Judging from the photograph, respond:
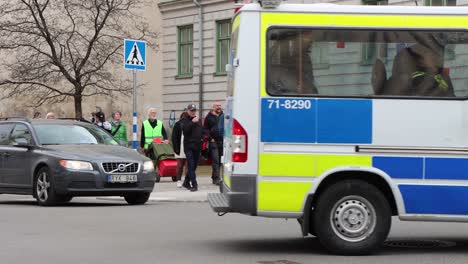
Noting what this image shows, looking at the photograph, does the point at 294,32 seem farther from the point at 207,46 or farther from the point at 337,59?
the point at 207,46

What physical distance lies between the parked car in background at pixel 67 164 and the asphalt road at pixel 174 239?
468mm

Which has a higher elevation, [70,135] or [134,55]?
[134,55]

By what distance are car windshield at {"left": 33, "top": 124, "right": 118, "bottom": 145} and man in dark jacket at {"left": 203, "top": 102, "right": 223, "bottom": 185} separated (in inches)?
161

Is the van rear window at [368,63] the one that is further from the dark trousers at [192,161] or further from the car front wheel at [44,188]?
the dark trousers at [192,161]

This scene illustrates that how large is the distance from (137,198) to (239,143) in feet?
24.0

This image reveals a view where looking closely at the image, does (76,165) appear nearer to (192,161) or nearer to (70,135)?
(70,135)

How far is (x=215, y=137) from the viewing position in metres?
21.2

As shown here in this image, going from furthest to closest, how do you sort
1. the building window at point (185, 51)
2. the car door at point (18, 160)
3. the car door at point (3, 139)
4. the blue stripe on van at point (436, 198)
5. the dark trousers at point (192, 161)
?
the building window at point (185, 51) → the dark trousers at point (192, 161) → the car door at point (3, 139) → the car door at point (18, 160) → the blue stripe on van at point (436, 198)

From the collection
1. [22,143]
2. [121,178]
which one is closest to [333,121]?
[121,178]

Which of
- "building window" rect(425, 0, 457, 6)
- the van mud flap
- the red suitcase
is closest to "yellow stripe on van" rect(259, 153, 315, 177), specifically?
the van mud flap

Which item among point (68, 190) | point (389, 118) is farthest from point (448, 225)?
point (68, 190)

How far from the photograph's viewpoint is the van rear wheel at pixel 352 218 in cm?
988

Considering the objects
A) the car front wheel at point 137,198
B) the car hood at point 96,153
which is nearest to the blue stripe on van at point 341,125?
the car hood at point 96,153

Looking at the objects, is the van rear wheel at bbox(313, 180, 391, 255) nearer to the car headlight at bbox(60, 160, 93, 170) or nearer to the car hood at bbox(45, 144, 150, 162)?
the car headlight at bbox(60, 160, 93, 170)
